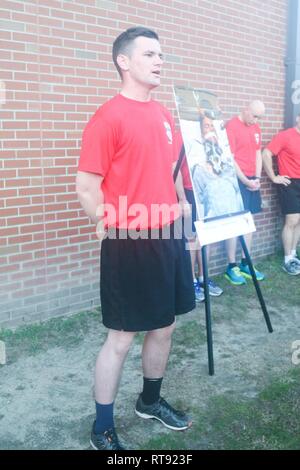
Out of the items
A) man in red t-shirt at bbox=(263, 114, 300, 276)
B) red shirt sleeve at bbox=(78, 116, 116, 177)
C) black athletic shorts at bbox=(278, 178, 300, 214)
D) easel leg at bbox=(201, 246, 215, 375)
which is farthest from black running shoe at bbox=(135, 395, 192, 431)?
black athletic shorts at bbox=(278, 178, 300, 214)

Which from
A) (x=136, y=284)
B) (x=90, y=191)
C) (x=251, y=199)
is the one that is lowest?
(x=136, y=284)

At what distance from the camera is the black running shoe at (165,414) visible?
2830 mm

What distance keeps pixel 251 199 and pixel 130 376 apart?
2915 millimetres

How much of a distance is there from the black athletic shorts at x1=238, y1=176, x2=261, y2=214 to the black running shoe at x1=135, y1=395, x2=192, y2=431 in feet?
10.3

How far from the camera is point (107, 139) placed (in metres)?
2.35

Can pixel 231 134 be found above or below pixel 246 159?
above

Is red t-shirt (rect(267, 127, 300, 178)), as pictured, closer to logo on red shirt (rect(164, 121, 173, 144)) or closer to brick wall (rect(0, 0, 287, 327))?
brick wall (rect(0, 0, 287, 327))

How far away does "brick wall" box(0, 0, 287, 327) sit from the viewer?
12.8 ft

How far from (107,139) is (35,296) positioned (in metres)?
2.22

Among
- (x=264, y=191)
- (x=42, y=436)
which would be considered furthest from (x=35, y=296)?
(x=264, y=191)

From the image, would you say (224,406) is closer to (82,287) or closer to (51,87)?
(82,287)

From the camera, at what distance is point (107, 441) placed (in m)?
2.57

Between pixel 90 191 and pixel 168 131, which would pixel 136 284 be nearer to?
pixel 90 191

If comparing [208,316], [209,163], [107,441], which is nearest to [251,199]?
[209,163]
